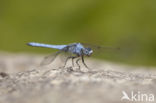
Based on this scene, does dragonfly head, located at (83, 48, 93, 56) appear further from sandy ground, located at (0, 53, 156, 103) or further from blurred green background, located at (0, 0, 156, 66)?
blurred green background, located at (0, 0, 156, 66)

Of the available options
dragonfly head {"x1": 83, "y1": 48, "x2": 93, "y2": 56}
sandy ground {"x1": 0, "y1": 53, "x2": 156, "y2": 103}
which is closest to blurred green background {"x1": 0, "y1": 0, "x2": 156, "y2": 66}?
dragonfly head {"x1": 83, "y1": 48, "x2": 93, "y2": 56}

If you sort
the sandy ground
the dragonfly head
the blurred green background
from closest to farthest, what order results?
the sandy ground, the dragonfly head, the blurred green background

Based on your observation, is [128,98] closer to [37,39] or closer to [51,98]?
[51,98]

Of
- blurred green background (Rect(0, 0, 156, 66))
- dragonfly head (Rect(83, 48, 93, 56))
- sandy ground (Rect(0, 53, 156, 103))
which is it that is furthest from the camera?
blurred green background (Rect(0, 0, 156, 66))

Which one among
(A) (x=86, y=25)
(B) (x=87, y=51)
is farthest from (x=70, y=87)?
(A) (x=86, y=25)

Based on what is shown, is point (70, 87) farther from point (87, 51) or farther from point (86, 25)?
point (86, 25)

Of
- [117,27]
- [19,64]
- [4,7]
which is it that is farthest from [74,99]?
[4,7]

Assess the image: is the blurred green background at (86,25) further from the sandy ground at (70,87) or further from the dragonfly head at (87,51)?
the sandy ground at (70,87)

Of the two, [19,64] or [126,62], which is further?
[126,62]
